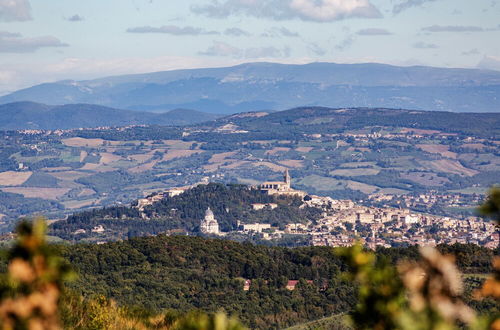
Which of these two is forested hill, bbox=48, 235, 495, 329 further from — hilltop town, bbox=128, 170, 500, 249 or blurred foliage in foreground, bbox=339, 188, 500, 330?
hilltop town, bbox=128, 170, 500, 249

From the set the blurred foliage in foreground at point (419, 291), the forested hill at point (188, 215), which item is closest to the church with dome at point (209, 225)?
the forested hill at point (188, 215)

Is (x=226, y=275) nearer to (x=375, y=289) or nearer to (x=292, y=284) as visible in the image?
(x=292, y=284)

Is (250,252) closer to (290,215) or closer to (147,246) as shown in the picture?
(147,246)

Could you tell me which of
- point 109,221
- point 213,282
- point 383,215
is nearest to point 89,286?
point 213,282

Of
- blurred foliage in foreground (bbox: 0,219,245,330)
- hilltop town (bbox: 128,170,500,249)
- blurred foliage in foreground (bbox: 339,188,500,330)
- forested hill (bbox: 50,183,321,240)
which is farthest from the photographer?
forested hill (bbox: 50,183,321,240)

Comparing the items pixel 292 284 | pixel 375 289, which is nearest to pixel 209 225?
pixel 292 284

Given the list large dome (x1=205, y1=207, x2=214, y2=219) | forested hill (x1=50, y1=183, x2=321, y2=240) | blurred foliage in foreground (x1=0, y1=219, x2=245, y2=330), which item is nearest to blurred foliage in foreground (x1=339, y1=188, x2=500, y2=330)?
blurred foliage in foreground (x1=0, y1=219, x2=245, y2=330)

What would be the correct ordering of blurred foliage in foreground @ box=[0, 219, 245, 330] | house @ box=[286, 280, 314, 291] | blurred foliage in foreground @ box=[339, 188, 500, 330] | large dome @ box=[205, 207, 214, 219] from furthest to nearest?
1. large dome @ box=[205, 207, 214, 219]
2. house @ box=[286, 280, 314, 291]
3. blurred foliage in foreground @ box=[0, 219, 245, 330]
4. blurred foliage in foreground @ box=[339, 188, 500, 330]
